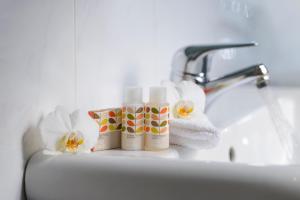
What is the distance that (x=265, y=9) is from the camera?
63.3 inches

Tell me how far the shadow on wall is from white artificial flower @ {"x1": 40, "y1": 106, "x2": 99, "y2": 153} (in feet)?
0.07

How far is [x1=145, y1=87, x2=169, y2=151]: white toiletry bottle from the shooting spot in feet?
2.26

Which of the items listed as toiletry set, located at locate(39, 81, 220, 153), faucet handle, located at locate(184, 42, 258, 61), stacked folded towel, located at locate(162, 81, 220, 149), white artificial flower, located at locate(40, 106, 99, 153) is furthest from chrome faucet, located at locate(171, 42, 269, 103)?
white artificial flower, located at locate(40, 106, 99, 153)

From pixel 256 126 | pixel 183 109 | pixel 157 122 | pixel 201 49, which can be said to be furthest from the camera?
pixel 256 126

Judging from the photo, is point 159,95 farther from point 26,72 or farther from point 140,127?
point 26,72

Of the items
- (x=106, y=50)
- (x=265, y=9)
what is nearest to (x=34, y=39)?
(x=106, y=50)

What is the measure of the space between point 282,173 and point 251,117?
85 cm

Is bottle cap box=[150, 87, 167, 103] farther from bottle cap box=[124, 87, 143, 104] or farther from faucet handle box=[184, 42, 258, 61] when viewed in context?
faucet handle box=[184, 42, 258, 61]

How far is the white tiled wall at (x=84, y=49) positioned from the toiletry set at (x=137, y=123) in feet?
0.21

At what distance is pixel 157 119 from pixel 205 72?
0.39 metres

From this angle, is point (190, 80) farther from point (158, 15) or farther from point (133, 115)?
point (133, 115)

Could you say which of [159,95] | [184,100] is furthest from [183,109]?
[159,95]

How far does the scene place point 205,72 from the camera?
105 centimetres

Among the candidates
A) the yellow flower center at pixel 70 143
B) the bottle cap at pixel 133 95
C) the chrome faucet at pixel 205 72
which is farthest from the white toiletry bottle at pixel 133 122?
the chrome faucet at pixel 205 72
